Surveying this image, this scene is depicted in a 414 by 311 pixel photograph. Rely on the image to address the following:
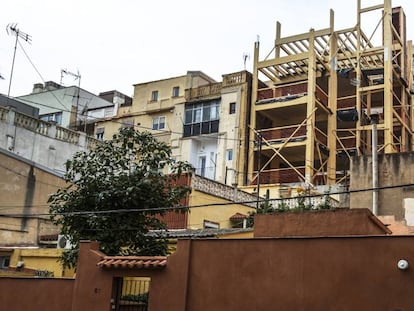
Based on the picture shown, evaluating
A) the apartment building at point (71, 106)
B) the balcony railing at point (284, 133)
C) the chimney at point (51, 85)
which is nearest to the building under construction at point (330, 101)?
the balcony railing at point (284, 133)

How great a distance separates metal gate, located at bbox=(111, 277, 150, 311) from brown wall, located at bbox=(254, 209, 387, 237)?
10.6ft

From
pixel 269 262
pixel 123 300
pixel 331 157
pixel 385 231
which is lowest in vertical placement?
pixel 123 300

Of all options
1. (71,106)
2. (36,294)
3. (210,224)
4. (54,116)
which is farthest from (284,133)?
(36,294)

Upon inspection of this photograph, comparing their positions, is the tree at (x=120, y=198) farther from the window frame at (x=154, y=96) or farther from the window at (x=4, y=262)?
the window frame at (x=154, y=96)

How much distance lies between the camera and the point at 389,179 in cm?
1819

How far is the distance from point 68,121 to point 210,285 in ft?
115

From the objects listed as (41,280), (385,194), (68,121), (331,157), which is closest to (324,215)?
(385,194)

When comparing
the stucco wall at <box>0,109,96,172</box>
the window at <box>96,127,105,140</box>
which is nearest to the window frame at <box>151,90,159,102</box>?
the window at <box>96,127,105,140</box>

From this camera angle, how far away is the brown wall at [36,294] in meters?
15.5

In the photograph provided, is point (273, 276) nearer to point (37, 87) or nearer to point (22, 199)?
point (22, 199)

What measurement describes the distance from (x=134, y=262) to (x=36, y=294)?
12.8ft

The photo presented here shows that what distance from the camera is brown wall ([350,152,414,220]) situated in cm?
1780

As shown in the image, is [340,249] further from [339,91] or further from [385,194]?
[339,91]

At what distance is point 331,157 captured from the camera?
35688 millimetres
